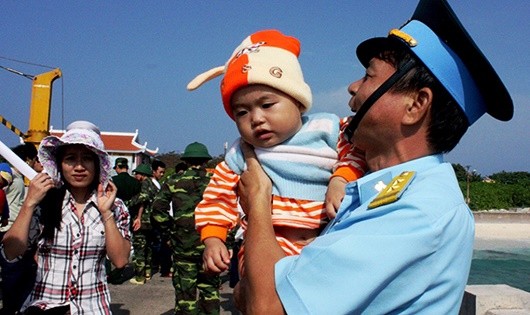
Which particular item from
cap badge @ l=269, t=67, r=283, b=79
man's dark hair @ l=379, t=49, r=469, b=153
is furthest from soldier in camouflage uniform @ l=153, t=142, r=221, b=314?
man's dark hair @ l=379, t=49, r=469, b=153

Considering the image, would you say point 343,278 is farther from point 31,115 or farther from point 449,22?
point 31,115

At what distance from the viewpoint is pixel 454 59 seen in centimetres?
154

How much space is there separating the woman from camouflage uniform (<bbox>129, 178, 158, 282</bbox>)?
20.2ft

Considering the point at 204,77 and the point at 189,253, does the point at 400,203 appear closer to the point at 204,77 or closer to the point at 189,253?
the point at 204,77

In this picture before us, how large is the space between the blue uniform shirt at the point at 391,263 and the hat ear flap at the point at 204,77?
135 centimetres

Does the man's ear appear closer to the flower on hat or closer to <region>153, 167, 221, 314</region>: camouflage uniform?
<region>153, 167, 221, 314</region>: camouflage uniform

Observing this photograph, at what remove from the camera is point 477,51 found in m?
1.51

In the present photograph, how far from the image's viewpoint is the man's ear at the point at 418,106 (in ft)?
5.00

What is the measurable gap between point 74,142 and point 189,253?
137 inches

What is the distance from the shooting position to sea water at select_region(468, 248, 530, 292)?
46.4 feet

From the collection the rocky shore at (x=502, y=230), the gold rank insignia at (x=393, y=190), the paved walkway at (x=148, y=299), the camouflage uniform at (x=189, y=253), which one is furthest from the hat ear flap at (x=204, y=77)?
the rocky shore at (x=502, y=230)

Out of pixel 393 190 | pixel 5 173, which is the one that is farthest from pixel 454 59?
pixel 5 173

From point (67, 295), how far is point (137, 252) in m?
6.49

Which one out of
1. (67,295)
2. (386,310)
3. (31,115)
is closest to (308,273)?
(386,310)
